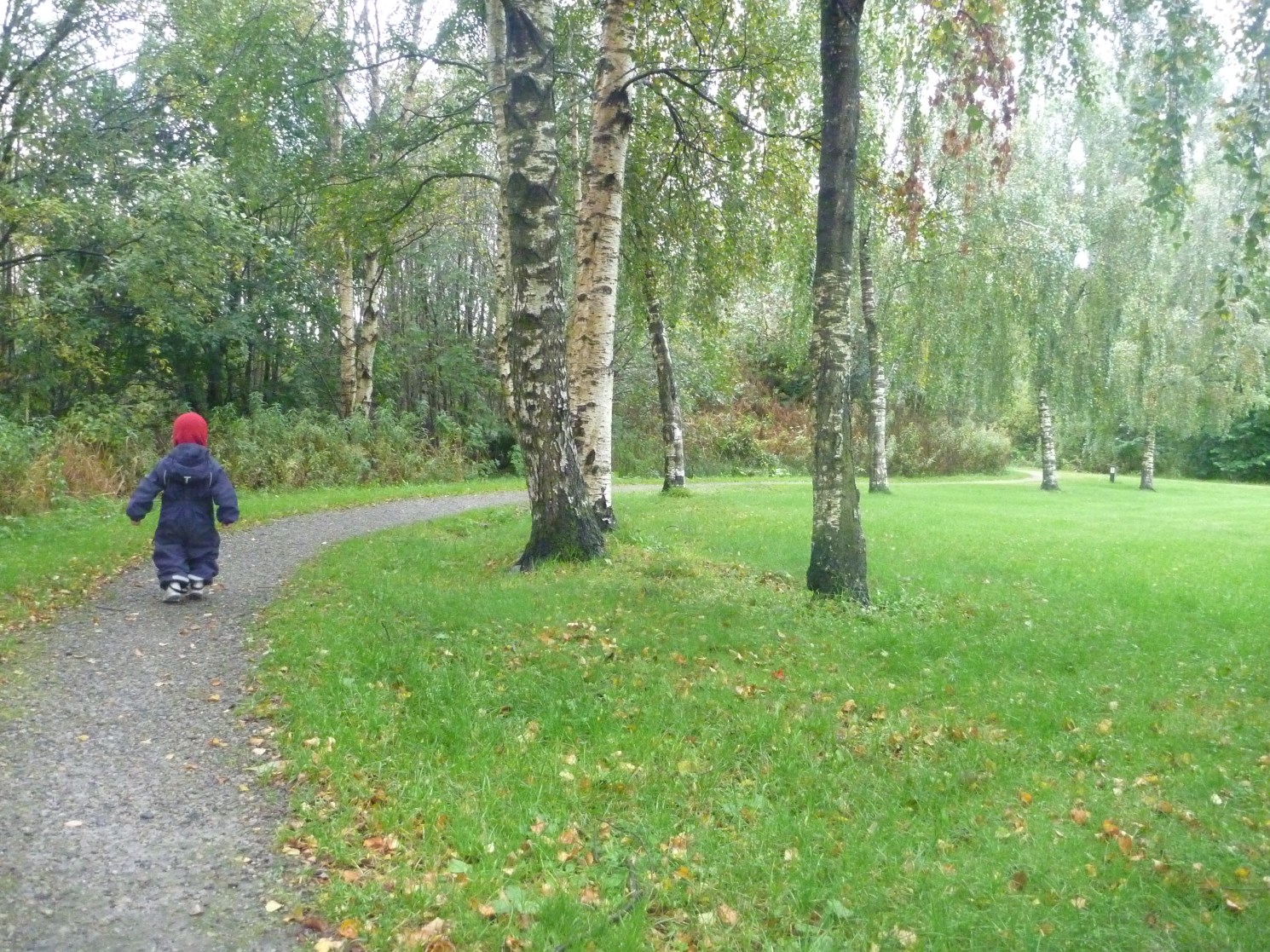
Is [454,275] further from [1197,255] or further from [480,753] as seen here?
[480,753]

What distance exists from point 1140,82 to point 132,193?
17.7 metres

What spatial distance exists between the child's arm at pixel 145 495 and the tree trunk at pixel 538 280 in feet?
11.7

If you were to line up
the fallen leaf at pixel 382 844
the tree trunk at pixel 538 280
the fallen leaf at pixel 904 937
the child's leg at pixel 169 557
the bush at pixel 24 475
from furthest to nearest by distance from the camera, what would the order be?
the bush at pixel 24 475 → the tree trunk at pixel 538 280 → the child's leg at pixel 169 557 → the fallen leaf at pixel 382 844 → the fallen leaf at pixel 904 937

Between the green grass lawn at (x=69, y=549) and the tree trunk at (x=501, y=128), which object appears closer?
the green grass lawn at (x=69, y=549)

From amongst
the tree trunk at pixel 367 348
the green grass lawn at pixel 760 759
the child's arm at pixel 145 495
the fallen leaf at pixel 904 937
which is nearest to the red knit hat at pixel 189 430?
the child's arm at pixel 145 495

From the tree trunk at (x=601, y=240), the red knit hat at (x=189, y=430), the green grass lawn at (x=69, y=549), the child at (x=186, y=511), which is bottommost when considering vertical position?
the green grass lawn at (x=69, y=549)

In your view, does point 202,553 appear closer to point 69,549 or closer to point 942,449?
point 69,549

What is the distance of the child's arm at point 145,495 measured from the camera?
8.48 meters

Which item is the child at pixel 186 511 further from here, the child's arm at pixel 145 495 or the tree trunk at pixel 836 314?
the tree trunk at pixel 836 314

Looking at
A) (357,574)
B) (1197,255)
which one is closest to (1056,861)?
(357,574)

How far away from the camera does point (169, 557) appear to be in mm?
8602

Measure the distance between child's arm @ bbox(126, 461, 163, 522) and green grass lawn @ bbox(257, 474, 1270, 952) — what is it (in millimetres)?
1569

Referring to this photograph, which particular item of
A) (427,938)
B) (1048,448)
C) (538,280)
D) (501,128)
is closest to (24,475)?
(501,128)

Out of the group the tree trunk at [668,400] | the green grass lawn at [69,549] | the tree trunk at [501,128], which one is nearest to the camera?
the green grass lawn at [69,549]
